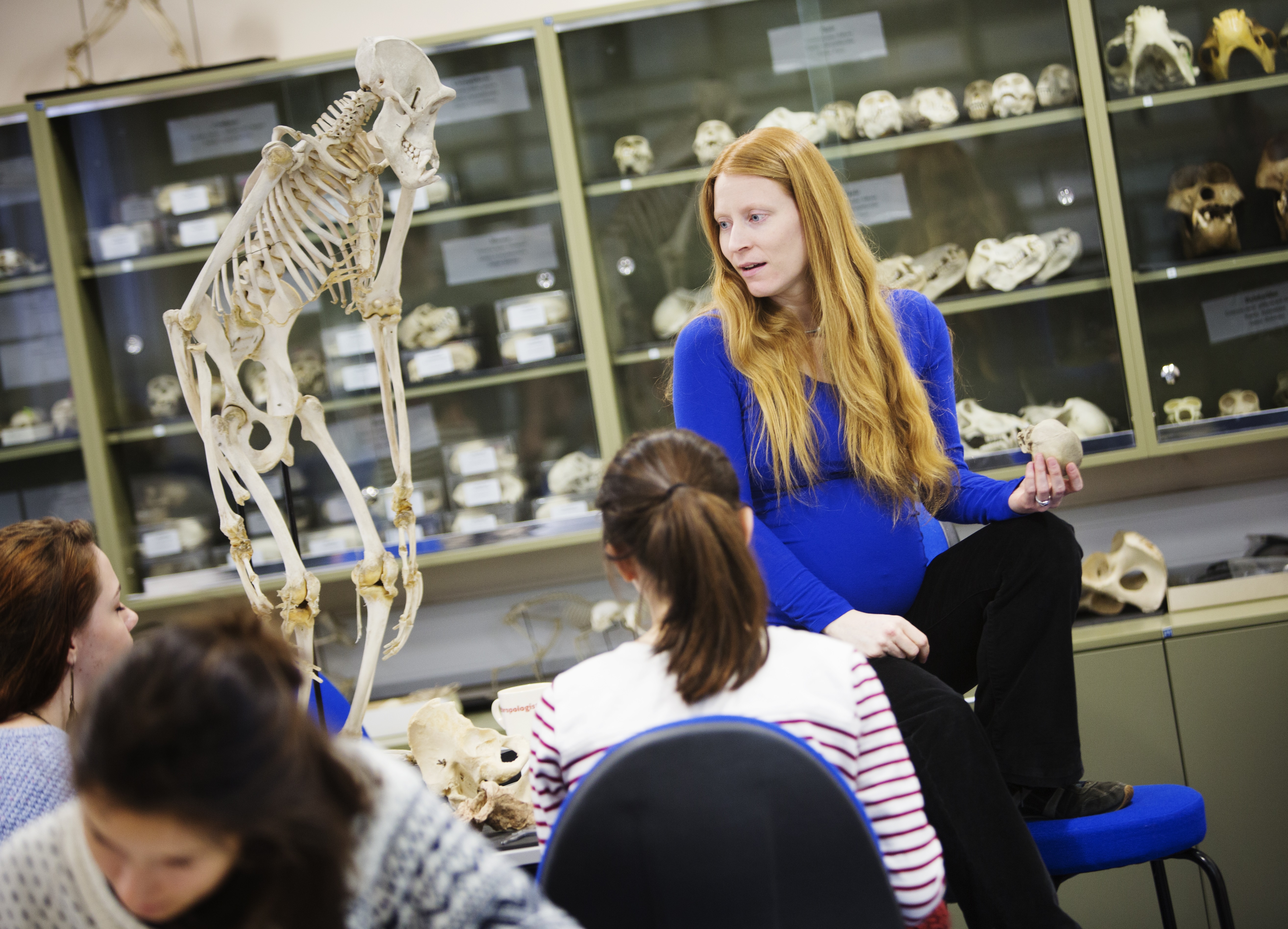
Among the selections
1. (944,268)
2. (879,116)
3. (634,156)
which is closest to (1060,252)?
(944,268)


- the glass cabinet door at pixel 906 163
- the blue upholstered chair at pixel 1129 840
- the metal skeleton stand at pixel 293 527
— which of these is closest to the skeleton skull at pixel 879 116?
the glass cabinet door at pixel 906 163

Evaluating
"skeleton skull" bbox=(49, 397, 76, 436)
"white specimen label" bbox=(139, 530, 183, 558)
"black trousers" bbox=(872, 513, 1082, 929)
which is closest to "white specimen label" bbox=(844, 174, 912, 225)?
"black trousers" bbox=(872, 513, 1082, 929)

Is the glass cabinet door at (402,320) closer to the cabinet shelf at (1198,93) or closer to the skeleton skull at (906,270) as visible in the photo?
the skeleton skull at (906,270)

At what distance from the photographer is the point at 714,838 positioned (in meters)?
0.80

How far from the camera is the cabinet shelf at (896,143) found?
2822 millimetres

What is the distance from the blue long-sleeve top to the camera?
152 cm

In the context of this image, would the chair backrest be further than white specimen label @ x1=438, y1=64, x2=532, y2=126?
No

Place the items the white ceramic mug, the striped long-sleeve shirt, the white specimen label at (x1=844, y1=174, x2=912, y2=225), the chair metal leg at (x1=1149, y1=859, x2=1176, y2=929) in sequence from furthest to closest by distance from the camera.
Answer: the white specimen label at (x1=844, y1=174, x2=912, y2=225), the white ceramic mug, the chair metal leg at (x1=1149, y1=859, x2=1176, y2=929), the striped long-sleeve shirt

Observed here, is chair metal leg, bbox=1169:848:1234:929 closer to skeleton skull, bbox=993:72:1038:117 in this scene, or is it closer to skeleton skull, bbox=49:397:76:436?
skeleton skull, bbox=993:72:1038:117

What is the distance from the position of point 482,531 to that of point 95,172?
156 centimetres

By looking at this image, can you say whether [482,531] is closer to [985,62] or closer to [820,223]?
[820,223]

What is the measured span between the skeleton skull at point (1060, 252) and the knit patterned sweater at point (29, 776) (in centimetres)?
256

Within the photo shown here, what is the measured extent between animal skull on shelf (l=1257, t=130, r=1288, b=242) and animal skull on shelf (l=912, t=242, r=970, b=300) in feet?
2.57

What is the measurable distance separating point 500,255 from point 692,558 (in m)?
2.21
